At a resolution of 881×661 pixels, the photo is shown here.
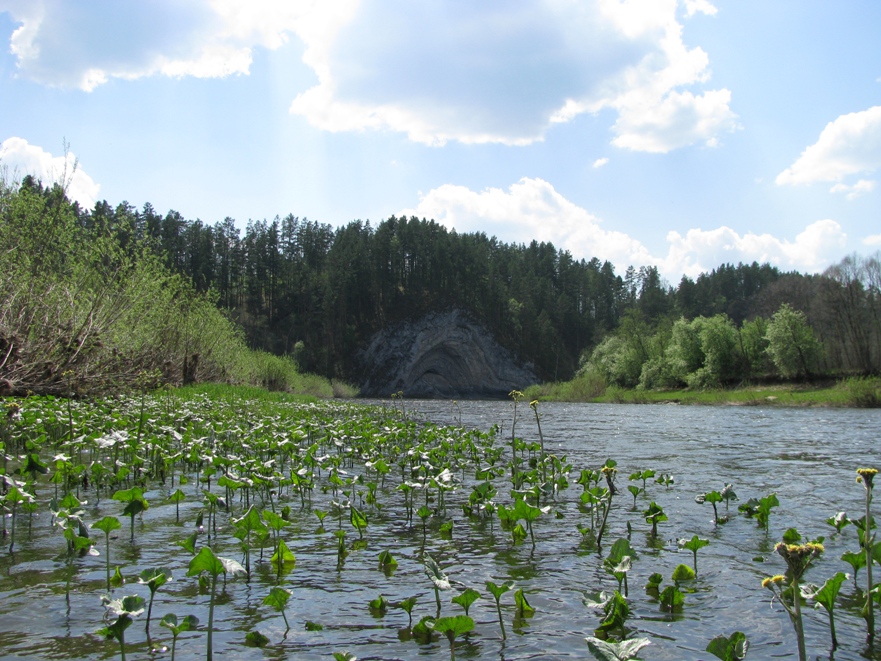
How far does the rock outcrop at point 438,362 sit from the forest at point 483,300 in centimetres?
326

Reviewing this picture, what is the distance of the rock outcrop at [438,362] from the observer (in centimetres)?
9369

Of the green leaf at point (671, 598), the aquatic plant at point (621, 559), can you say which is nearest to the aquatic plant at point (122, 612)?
the aquatic plant at point (621, 559)

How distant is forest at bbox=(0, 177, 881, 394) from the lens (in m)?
61.5

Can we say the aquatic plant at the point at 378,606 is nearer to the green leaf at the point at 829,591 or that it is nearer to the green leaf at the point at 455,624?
the green leaf at the point at 455,624

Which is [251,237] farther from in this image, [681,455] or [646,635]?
[646,635]

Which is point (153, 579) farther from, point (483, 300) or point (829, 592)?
point (483, 300)

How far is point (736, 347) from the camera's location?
2484 inches

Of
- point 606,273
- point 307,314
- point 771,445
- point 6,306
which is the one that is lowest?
point 771,445

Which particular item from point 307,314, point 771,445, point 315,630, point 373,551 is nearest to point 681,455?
point 771,445

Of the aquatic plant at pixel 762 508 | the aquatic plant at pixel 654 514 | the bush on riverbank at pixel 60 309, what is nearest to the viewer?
the aquatic plant at pixel 654 514

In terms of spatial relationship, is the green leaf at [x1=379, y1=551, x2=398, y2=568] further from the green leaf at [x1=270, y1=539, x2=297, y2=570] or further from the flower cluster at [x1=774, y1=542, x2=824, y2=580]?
the flower cluster at [x1=774, y1=542, x2=824, y2=580]

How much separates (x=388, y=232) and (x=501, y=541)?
107m

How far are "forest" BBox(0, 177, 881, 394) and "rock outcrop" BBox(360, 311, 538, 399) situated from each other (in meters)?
3.26

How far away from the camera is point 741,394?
5103 cm
